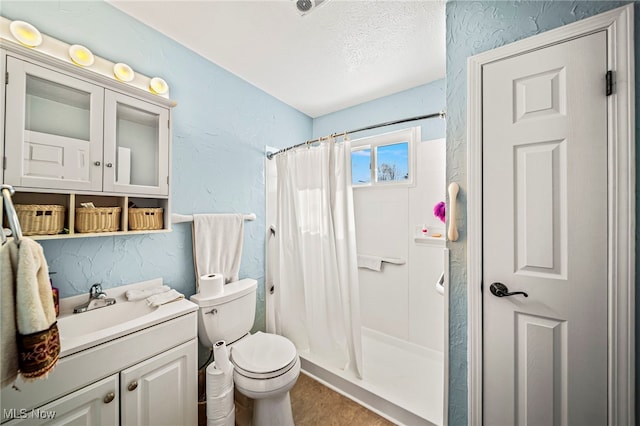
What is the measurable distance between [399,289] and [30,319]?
7.43 ft

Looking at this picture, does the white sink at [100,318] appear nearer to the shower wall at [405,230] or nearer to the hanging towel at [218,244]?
the hanging towel at [218,244]

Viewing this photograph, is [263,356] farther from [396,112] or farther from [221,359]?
[396,112]

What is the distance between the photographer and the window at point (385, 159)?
2141 mm

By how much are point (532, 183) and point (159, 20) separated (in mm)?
2177

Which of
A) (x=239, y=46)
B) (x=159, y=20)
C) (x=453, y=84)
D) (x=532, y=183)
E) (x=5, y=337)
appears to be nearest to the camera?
(x=5, y=337)

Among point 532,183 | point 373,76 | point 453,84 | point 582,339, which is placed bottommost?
point 582,339

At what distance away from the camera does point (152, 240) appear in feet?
4.73

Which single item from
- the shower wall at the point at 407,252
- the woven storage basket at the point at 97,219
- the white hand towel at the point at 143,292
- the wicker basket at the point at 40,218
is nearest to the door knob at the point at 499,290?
the shower wall at the point at 407,252

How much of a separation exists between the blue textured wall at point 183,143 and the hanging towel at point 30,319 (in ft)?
2.03

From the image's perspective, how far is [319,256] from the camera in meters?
1.91

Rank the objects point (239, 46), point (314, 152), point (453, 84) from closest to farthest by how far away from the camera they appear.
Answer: point (453, 84)
point (239, 46)
point (314, 152)

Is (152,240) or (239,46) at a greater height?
(239,46)

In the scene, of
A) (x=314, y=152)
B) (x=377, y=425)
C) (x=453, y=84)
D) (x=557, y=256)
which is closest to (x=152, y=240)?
(x=314, y=152)

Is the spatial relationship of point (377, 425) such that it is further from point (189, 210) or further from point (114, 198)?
point (114, 198)
